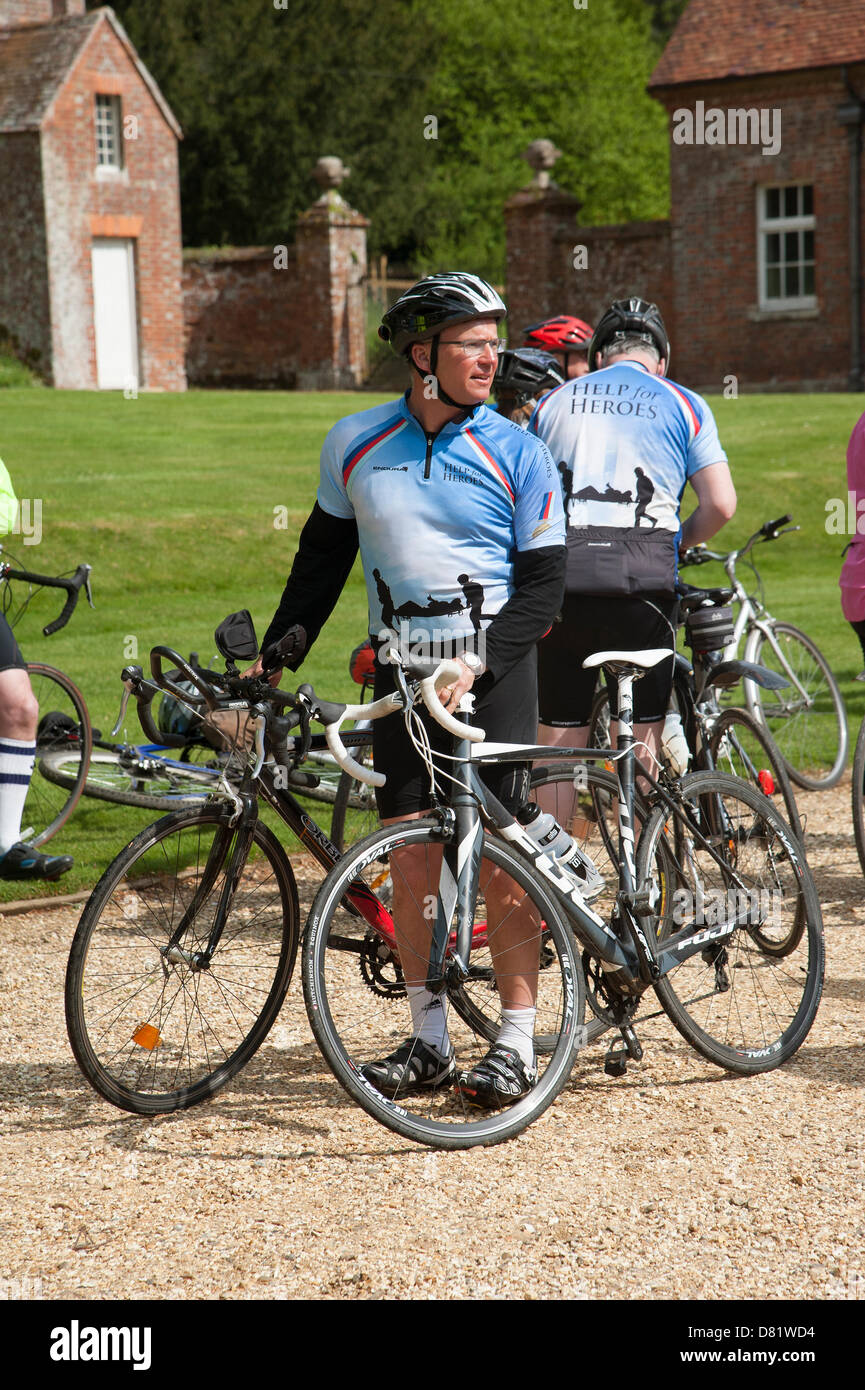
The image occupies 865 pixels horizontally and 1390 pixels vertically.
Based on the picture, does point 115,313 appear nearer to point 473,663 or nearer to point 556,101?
point 556,101

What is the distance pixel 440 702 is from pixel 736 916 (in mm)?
1201

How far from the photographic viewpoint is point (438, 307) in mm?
3898

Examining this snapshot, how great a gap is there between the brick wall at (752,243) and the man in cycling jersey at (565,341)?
2234cm

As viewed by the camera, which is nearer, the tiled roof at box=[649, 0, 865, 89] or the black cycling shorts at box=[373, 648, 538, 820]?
the black cycling shorts at box=[373, 648, 538, 820]

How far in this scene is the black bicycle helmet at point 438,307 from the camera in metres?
3.89

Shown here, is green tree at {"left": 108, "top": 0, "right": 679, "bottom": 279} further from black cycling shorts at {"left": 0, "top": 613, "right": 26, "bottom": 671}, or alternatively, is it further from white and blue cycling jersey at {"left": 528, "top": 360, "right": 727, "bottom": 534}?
white and blue cycling jersey at {"left": 528, "top": 360, "right": 727, "bottom": 534}

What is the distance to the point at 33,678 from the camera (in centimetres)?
758

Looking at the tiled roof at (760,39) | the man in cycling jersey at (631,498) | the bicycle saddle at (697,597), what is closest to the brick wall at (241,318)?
the tiled roof at (760,39)

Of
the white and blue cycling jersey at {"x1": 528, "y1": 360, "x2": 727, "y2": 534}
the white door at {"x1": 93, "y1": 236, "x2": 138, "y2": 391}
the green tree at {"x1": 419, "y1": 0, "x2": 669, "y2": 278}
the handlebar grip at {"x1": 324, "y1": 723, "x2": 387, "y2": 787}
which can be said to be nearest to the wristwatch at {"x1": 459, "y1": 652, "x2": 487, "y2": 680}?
the handlebar grip at {"x1": 324, "y1": 723, "x2": 387, "y2": 787}

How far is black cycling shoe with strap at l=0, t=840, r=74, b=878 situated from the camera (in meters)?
6.10

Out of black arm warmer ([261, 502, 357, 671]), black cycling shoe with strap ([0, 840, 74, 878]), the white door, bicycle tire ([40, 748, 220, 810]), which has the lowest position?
black cycling shoe with strap ([0, 840, 74, 878])

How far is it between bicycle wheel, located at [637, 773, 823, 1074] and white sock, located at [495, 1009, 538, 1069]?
15.0 inches

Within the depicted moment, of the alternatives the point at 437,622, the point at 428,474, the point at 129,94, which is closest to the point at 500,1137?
the point at 437,622

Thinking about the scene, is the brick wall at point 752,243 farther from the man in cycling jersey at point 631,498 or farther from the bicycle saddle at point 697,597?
the man in cycling jersey at point 631,498
